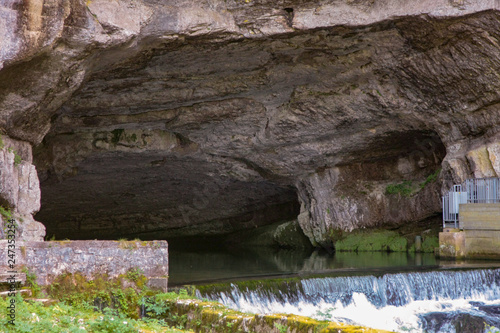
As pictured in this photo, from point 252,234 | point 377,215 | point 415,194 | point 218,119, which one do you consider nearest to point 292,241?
point 252,234

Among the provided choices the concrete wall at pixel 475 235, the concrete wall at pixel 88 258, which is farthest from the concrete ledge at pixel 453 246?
the concrete wall at pixel 88 258

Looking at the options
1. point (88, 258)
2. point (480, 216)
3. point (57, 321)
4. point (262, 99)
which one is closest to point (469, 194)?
point (480, 216)

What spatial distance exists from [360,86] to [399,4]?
438 centimetres

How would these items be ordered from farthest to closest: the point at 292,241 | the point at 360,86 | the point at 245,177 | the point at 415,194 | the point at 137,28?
the point at 292,241 < the point at 245,177 < the point at 415,194 < the point at 360,86 < the point at 137,28

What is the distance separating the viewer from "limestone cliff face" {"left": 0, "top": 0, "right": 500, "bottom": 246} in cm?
1343

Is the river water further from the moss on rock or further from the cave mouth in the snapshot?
the cave mouth

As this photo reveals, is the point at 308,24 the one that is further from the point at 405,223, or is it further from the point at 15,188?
the point at 405,223

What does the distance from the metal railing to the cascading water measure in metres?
4.59

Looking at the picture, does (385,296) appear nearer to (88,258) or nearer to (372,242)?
(88,258)

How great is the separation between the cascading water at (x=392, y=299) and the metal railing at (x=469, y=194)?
459cm

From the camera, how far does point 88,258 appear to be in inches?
319

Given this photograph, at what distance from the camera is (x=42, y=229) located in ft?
45.8

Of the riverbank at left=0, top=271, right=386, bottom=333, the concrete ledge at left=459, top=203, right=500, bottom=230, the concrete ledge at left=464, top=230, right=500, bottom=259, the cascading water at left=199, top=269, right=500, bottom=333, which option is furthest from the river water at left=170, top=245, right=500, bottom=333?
the concrete ledge at left=459, top=203, right=500, bottom=230

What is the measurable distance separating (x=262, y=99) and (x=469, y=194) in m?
7.50
